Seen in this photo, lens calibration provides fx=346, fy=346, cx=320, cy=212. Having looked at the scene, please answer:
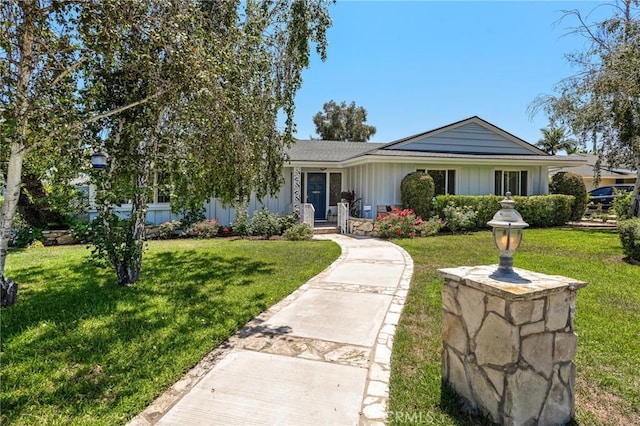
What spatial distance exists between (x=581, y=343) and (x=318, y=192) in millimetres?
13052

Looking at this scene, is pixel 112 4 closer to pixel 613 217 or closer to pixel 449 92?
pixel 449 92

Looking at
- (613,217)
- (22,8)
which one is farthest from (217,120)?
(613,217)

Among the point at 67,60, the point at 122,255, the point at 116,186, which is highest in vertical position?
the point at 67,60

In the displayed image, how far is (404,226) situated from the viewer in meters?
12.1

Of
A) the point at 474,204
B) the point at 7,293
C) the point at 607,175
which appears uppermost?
the point at 607,175

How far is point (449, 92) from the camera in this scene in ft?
60.7

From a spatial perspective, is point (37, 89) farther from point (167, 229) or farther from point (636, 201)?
point (636, 201)

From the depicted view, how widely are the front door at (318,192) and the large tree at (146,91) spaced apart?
340 inches

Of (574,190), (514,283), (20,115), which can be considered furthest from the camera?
(574,190)

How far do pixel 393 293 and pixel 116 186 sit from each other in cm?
452

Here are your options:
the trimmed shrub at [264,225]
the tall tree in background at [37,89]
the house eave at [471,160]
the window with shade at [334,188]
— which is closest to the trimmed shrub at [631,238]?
the house eave at [471,160]

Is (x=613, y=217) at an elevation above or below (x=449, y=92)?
below

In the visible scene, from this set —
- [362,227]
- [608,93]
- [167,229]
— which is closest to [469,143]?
[608,93]

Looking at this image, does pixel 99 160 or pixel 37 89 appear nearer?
pixel 37 89
